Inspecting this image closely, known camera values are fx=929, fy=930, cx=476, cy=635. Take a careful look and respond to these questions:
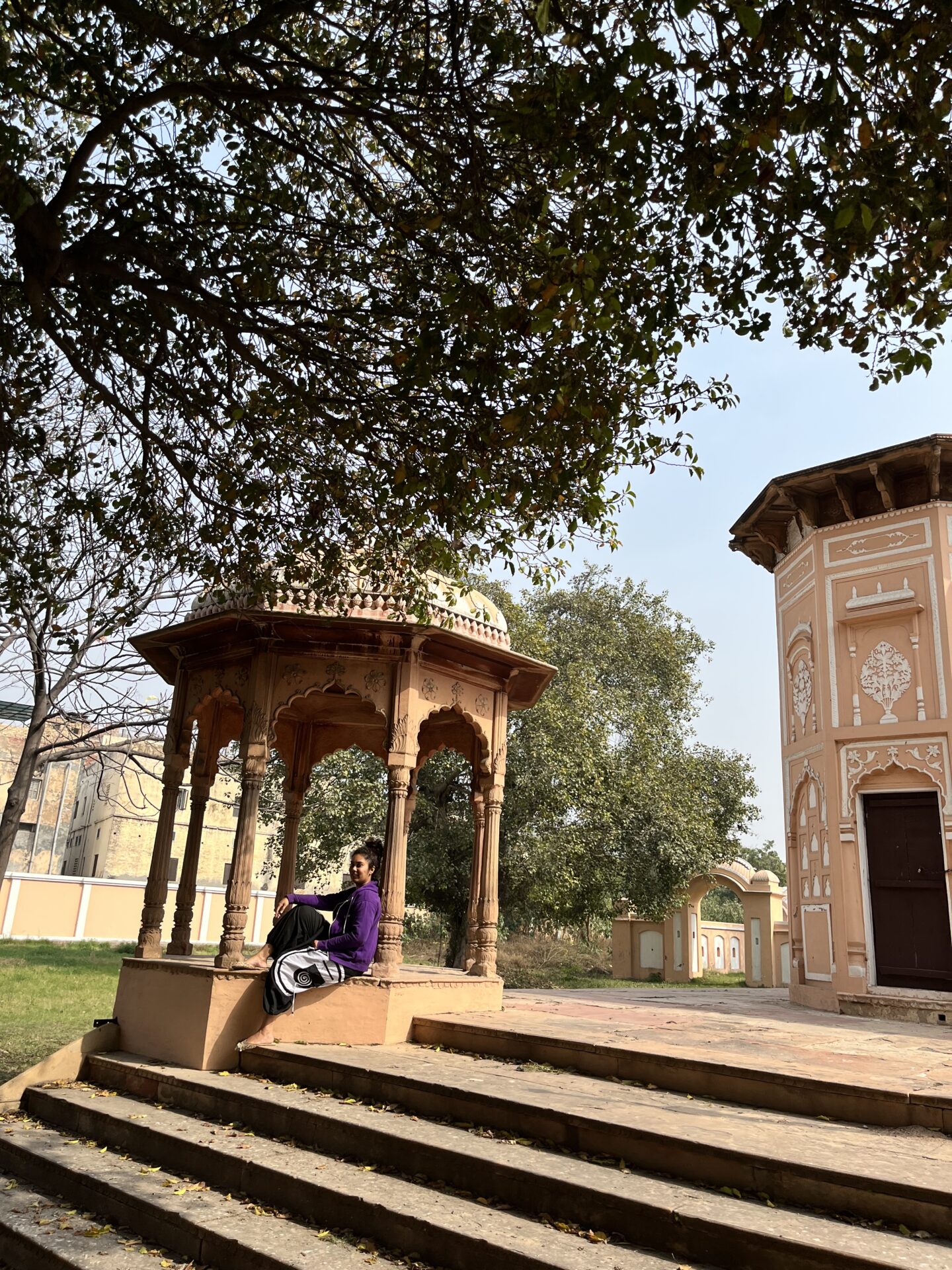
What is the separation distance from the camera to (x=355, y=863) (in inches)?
301

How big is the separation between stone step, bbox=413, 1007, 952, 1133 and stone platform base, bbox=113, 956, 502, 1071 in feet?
1.18

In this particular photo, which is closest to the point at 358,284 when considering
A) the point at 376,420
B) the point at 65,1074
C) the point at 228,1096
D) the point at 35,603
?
the point at 376,420

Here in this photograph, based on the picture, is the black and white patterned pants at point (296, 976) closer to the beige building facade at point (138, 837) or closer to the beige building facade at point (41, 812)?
the beige building facade at point (138, 837)

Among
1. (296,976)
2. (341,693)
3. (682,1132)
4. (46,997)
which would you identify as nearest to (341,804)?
(46,997)

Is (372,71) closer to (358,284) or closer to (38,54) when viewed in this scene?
(358,284)

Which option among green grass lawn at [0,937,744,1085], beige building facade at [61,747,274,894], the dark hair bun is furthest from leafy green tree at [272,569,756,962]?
beige building facade at [61,747,274,894]

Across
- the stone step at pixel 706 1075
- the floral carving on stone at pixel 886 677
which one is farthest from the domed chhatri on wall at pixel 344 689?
the floral carving on stone at pixel 886 677

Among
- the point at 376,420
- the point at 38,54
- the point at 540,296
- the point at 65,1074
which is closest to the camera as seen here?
the point at 540,296

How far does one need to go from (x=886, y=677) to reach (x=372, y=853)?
7955 millimetres

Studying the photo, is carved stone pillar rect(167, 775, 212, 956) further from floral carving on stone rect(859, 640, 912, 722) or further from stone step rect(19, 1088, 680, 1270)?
floral carving on stone rect(859, 640, 912, 722)

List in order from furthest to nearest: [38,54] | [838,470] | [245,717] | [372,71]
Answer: [838,470] < [245,717] < [38,54] < [372,71]

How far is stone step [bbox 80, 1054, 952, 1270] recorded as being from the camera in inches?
131

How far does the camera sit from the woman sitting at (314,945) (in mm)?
6871

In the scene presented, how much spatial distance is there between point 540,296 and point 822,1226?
4.00 meters
